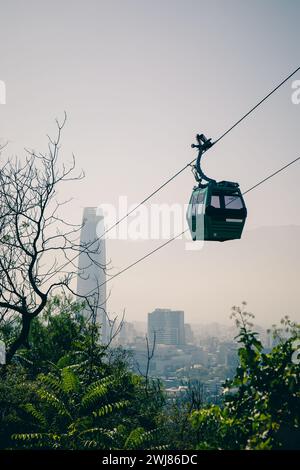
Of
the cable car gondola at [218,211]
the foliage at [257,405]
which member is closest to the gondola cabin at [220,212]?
the cable car gondola at [218,211]

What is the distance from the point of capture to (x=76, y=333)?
14797 mm

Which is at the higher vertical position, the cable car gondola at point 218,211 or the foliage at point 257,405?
the cable car gondola at point 218,211

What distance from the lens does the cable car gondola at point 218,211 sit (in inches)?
416

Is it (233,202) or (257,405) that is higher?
(233,202)

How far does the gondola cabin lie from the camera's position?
10.6 metres

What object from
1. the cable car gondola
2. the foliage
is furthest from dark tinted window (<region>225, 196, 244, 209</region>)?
the foliage

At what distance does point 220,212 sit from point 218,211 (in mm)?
67

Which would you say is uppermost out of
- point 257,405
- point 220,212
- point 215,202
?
point 215,202

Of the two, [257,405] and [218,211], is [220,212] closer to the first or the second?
[218,211]

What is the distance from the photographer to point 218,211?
10562 millimetres

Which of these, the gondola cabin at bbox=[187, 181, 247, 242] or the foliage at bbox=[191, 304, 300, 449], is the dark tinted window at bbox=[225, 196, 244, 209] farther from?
the foliage at bbox=[191, 304, 300, 449]

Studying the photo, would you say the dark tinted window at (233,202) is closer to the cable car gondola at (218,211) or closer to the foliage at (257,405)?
the cable car gondola at (218,211)

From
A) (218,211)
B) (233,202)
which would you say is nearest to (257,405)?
(218,211)

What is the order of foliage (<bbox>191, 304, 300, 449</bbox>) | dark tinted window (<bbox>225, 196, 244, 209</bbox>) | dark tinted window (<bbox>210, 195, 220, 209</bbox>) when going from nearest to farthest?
1. foliage (<bbox>191, 304, 300, 449</bbox>)
2. dark tinted window (<bbox>210, 195, 220, 209</bbox>)
3. dark tinted window (<bbox>225, 196, 244, 209</bbox>)
